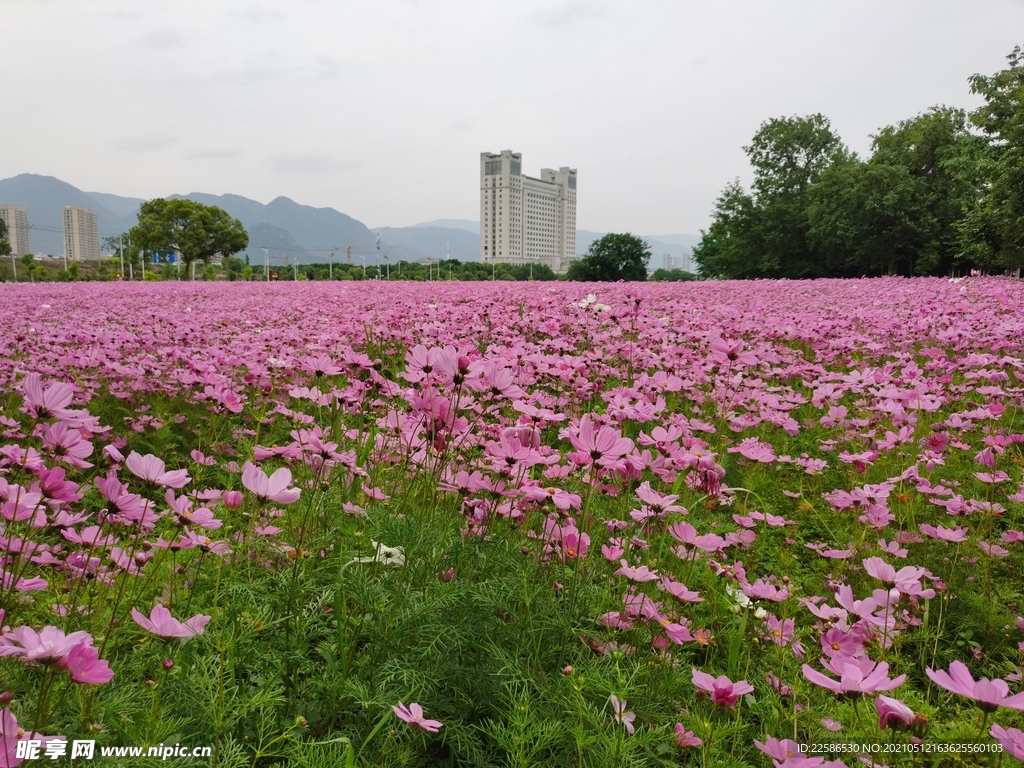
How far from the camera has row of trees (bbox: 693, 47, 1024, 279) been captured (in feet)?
69.4

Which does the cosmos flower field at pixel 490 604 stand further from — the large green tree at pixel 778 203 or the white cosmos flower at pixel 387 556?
the large green tree at pixel 778 203

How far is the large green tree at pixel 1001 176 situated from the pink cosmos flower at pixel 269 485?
22.8 metres

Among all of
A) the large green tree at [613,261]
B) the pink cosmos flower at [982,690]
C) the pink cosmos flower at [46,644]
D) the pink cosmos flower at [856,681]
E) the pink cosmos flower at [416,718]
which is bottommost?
the pink cosmos flower at [416,718]

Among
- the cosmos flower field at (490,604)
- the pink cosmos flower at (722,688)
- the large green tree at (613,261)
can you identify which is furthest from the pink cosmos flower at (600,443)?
the large green tree at (613,261)

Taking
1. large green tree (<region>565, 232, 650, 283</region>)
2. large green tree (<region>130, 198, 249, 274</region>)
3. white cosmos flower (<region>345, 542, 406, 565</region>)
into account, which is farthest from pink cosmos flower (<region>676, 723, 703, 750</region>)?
large green tree (<region>130, 198, 249, 274</region>)

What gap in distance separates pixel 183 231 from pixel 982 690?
176 feet

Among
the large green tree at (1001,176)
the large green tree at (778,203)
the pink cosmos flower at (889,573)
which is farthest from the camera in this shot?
the large green tree at (778,203)

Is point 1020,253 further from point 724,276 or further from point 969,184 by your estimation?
point 724,276

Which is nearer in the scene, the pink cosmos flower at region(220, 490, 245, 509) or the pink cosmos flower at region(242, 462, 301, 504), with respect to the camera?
the pink cosmos flower at region(242, 462, 301, 504)

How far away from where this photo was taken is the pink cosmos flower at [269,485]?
46.7 inches

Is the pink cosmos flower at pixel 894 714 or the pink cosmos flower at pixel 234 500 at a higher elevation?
the pink cosmos flower at pixel 234 500

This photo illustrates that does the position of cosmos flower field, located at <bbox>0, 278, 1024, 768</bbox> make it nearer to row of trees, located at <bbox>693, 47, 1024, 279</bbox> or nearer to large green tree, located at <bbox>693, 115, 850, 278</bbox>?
row of trees, located at <bbox>693, 47, 1024, 279</bbox>

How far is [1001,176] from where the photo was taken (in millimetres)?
18438

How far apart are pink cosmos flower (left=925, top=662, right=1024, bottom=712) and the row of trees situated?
885 inches
